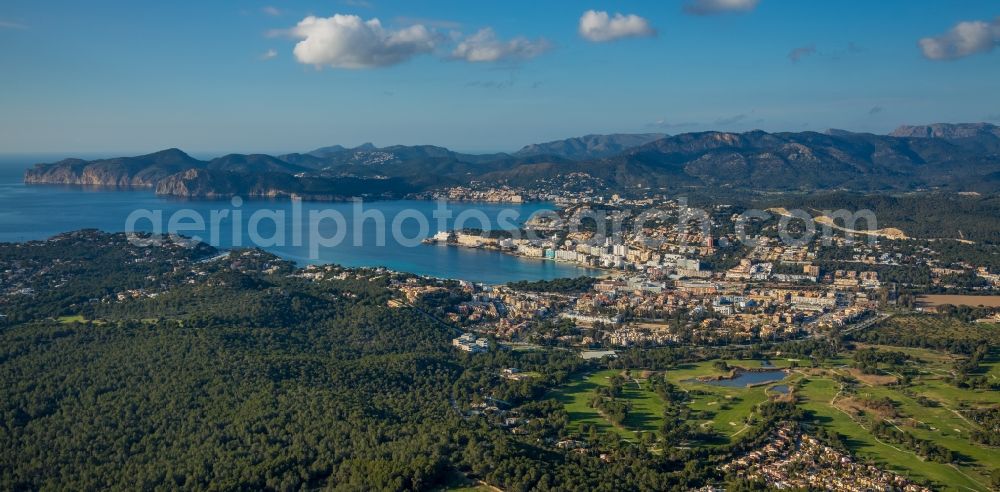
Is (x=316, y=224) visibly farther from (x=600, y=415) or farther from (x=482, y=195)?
(x=600, y=415)

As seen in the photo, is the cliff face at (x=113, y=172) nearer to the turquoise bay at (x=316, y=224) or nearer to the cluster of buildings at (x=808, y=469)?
the turquoise bay at (x=316, y=224)

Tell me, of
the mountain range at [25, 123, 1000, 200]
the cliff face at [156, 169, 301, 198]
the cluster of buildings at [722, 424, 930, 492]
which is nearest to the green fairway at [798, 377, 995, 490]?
the cluster of buildings at [722, 424, 930, 492]

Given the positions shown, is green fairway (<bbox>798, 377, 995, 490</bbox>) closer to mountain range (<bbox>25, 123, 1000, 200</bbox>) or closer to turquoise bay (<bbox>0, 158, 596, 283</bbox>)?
turquoise bay (<bbox>0, 158, 596, 283</bbox>)

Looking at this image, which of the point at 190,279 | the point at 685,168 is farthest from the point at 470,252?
the point at 685,168

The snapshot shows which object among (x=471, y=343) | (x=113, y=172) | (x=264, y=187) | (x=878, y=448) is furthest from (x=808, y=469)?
(x=113, y=172)

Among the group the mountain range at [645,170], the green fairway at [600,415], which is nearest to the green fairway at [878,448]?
the green fairway at [600,415]
